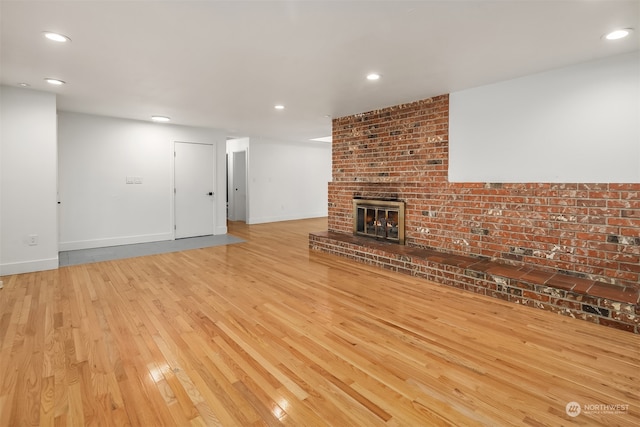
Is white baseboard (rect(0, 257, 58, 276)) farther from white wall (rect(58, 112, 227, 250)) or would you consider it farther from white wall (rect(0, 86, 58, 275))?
white wall (rect(58, 112, 227, 250))

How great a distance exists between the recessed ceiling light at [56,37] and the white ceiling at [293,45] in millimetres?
54

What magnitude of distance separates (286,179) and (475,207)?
19.5 ft

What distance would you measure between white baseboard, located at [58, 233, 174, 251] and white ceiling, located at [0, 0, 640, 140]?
2.39m

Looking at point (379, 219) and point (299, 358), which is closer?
point (299, 358)

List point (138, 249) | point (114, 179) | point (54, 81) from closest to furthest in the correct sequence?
point (54, 81) < point (138, 249) < point (114, 179)

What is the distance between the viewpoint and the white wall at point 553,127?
2814 mm

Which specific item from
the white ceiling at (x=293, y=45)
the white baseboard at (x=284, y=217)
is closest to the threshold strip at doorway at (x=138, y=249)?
the white baseboard at (x=284, y=217)

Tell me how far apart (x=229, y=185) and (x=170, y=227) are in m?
3.31

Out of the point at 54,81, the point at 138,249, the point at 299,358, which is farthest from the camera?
the point at 138,249

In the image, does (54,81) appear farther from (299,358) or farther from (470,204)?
(470,204)

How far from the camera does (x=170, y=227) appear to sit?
244 inches

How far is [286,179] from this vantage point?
351 inches

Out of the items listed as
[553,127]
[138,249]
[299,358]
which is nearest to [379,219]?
[553,127]

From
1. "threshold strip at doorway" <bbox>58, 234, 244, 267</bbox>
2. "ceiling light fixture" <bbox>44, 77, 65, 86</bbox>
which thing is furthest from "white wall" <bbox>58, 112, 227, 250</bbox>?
"ceiling light fixture" <bbox>44, 77, 65, 86</bbox>
